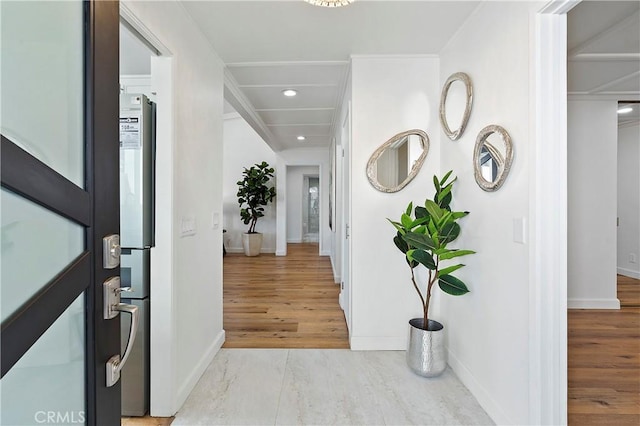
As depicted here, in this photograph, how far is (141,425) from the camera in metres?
1.69

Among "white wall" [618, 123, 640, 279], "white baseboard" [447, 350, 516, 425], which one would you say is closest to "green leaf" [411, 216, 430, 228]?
"white baseboard" [447, 350, 516, 425]

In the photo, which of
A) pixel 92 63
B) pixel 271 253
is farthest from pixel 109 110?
pixel 271 253

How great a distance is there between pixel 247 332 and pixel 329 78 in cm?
251

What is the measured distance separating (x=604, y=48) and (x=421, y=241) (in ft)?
6.71

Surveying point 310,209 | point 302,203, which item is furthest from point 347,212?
point 310,209

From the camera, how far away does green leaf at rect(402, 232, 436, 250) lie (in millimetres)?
1966

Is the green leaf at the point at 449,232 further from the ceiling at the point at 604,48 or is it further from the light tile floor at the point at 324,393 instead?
the ceiling at the point at 604,48

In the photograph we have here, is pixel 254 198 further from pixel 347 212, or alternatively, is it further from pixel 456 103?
pixel 456 103

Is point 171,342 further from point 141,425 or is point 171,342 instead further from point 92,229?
point 92,229

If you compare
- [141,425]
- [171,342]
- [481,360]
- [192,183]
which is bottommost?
[141,425]

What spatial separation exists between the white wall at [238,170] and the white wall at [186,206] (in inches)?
208

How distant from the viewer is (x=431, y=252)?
2092 mm

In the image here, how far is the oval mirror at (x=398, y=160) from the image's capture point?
2.51 meters

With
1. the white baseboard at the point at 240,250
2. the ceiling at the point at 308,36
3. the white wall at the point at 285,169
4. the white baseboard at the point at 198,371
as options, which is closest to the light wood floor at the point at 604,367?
the white baseboard at the point at 198,371
